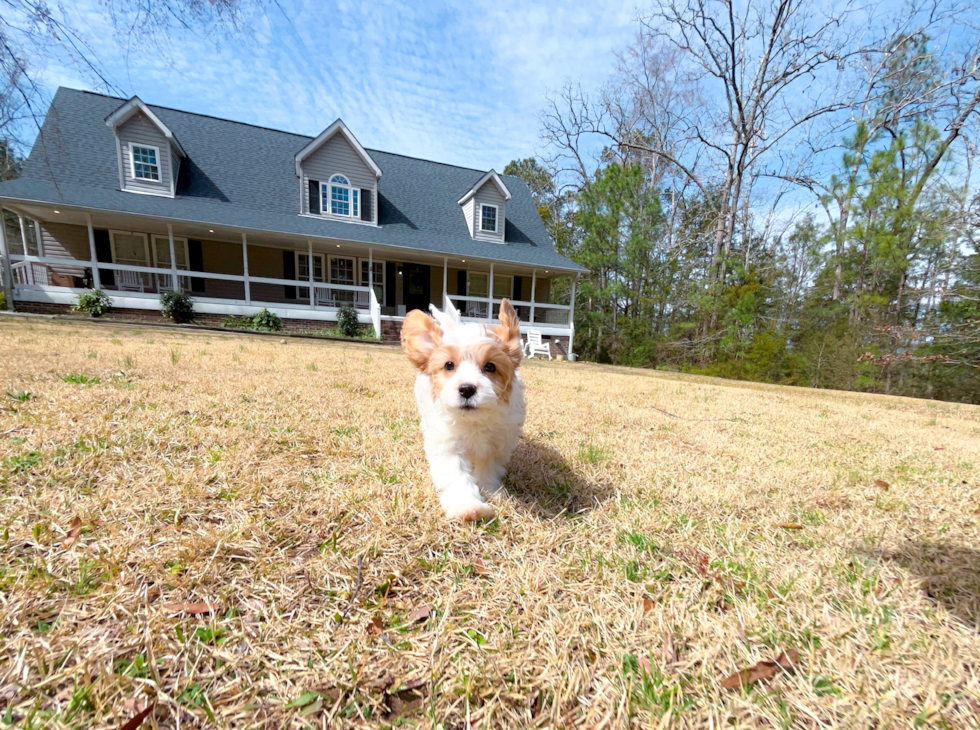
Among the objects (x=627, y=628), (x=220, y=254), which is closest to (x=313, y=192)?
(x=220, y=254)

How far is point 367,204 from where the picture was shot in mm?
19547

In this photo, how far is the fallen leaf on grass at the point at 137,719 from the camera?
1.03 m

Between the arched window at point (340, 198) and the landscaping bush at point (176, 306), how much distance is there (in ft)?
23.6

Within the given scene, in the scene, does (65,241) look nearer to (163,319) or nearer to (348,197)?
(163,319)

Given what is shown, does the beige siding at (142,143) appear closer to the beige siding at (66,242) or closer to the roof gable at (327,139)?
the beige siding at (66,242)

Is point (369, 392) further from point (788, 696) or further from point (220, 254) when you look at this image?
point (220, 254)

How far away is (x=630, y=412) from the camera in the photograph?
18.5ft

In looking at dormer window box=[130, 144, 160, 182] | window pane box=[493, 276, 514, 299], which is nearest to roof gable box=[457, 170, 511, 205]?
window pane box=[493, 276, 514, 299]

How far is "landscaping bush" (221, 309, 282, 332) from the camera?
16.0 metres

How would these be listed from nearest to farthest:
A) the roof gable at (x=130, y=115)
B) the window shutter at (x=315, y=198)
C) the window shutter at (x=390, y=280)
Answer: the roof gable at (x=130, y=115) → the window shutter at (x=315, y=198) → the window shutter at (x=390, y=280)

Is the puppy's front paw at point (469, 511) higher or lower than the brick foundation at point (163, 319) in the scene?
lower

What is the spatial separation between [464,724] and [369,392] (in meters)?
4.70

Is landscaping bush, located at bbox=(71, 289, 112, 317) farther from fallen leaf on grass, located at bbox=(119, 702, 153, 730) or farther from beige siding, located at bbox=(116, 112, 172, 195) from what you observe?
fallen leaf on grass, located at bbox=(119, 702, 153, 730)

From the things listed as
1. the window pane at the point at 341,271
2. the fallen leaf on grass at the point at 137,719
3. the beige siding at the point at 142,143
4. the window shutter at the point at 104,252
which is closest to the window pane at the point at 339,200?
the window pane at the point at 341,271
